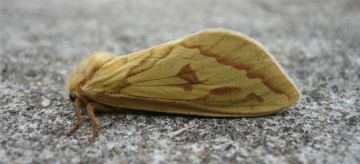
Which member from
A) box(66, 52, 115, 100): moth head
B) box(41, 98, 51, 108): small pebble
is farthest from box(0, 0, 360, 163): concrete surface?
box(66, 52, 115, 100): moth head

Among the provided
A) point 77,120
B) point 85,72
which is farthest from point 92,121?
point 85,72

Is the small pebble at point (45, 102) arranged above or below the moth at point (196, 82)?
below

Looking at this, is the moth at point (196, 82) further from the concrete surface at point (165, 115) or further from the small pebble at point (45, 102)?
the small pebble at point (45, 102)

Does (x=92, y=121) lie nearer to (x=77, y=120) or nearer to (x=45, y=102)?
(x=77, y=120)

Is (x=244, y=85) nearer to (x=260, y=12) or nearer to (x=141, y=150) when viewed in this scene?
(x=141, y=150)

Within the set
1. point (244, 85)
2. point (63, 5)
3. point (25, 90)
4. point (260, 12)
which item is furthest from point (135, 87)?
point (63, 5)

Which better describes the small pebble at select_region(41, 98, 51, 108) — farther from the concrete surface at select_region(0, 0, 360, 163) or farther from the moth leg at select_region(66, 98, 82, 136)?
the moth leg at select_region(66, 98, 82, 136)

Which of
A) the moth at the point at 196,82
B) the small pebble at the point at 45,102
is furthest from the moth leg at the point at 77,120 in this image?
the small pebble at the point at 45,102
